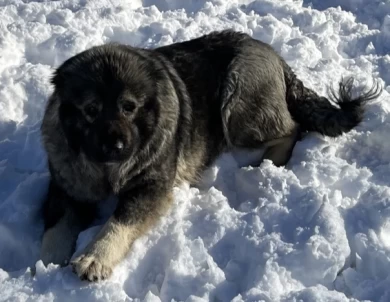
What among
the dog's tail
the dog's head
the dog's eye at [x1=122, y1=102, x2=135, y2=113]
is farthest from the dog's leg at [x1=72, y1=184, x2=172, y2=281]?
the dog's tail

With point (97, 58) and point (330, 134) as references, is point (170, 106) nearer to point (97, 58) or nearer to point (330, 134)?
point (97, 58)

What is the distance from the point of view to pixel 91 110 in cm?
361

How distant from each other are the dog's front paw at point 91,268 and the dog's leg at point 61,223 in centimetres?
27

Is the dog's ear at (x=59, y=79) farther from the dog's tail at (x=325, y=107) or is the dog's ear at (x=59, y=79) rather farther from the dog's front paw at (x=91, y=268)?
the dog's tail at (x=325, y=107)

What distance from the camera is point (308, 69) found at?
5676 millimetres

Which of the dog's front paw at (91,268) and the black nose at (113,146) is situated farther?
the black nose at (113,146)

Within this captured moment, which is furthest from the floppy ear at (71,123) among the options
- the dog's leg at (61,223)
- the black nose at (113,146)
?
the dog's leg at (61,223)

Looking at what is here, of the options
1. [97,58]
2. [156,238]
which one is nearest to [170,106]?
[97,58]

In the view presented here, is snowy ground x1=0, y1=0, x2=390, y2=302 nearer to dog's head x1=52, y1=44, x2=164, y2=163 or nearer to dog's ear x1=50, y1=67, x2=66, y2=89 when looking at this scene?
dog's head x1=52, y1=44, x2=164, y2=163

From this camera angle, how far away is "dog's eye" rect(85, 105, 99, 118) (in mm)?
3599

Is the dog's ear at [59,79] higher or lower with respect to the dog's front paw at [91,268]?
higher

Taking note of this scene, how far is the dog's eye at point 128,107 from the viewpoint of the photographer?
12.0 ft

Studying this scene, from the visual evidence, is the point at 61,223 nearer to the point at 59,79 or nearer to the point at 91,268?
the point at 91,268

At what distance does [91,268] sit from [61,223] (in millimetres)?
610
